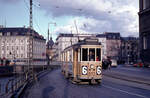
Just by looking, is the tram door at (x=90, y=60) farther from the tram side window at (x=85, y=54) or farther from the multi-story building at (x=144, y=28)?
the multi-story building at (x=144, y=28)

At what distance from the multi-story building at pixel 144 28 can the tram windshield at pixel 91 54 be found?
49.8 m

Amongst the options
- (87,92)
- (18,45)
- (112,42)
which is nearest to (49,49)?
(18,45)

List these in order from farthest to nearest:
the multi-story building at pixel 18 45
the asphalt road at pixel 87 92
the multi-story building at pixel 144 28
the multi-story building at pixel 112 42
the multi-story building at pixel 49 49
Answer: the multi-story building at pixel 112 42 → the multi-story building at pixel 18 45 → the multi-story building at pixel 144 28 → the multi-story building at pixel 49 49 → the asphalt road at pixel 87 92

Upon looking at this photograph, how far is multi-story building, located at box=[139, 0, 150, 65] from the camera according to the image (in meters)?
65.5

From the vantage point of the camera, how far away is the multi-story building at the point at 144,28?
65.5 metres

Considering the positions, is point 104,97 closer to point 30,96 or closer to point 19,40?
point 30,96

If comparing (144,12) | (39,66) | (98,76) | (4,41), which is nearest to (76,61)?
(98,76)

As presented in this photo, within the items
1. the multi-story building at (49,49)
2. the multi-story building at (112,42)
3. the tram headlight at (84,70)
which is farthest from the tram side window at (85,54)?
the multi-story building at (112,42)

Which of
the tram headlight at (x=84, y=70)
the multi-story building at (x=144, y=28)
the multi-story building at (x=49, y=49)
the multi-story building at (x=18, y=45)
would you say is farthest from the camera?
the multi-story building at (x=18, y=45)

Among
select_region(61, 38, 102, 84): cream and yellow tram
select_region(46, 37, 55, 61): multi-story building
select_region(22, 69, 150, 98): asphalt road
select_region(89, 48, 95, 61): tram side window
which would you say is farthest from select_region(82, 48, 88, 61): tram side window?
select_region(46, 37, 55, 61): multi-story building

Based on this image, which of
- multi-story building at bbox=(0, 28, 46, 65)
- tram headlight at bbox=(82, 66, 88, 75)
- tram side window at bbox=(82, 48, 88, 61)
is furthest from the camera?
multi-story building at bbox=(0, 28, 46, 65)

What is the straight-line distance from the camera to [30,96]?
44.3ft

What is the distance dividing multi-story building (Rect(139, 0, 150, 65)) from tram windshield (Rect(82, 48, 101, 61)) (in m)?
49.8

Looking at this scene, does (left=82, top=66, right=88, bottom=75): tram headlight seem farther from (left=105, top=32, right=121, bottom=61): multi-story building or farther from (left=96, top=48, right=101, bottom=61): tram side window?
(left=105, top=32, right=121, bottom=61): multi-story building
